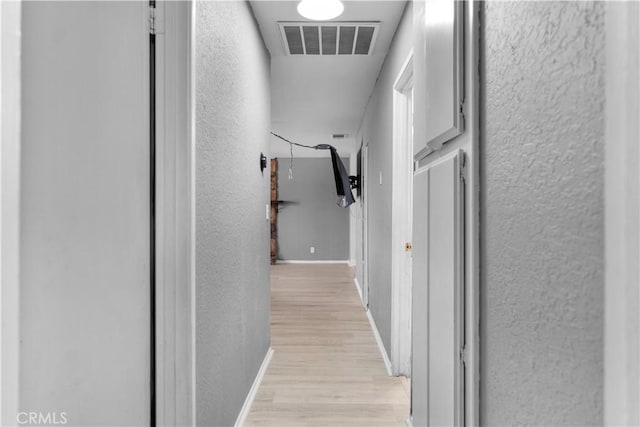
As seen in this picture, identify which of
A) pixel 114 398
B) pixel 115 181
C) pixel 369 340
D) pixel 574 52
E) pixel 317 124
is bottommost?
pixel 369 340

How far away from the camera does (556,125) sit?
2.01ft

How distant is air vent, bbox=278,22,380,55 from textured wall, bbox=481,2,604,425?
1771 millimetres

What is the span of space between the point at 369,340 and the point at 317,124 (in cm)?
318

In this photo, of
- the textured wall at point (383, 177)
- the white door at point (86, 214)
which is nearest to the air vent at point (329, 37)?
the textured wall at point (383, 177)

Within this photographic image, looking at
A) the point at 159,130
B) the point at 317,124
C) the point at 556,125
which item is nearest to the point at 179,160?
the point at 159,130

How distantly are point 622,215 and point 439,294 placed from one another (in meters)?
0.70

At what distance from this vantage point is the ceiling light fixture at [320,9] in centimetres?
208

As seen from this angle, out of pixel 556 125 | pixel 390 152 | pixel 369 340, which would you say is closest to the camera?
pixel 556 125

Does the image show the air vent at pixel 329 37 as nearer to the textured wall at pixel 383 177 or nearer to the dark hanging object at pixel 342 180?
the textured wall at pixel 383 177

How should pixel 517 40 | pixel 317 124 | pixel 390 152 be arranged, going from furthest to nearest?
1. pixel 317 124
2. pixel 390 152
3. pixel 517 40

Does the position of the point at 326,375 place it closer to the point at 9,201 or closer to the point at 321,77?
the point at 9,201

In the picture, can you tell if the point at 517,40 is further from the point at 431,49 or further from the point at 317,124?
the point at 317,124

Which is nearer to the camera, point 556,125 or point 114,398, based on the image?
point 556,125

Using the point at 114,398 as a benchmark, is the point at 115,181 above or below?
above
